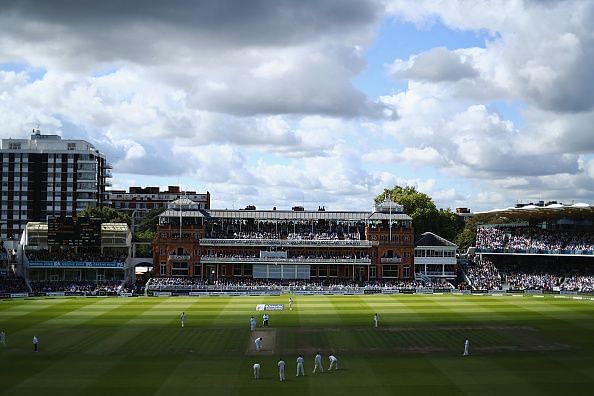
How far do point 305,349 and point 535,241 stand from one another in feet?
176

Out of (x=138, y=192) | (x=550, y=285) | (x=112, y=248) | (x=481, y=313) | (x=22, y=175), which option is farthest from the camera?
(x=138, y=192)

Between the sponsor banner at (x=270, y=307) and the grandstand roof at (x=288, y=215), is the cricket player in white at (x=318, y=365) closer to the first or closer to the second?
the sponsor banner at (x=270, y=307)

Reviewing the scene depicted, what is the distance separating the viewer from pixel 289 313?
55.1m

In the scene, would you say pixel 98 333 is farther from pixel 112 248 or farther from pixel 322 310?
pixel 112 248

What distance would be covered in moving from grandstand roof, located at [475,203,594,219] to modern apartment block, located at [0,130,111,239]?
248ft

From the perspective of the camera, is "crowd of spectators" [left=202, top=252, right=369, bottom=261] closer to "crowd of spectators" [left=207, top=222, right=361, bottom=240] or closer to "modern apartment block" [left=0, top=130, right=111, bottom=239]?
"crowd of spectators" [left=207, top=222, right=361, bottom=240]

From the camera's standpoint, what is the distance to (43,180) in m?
126

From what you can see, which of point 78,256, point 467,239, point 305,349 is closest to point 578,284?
point 467,239

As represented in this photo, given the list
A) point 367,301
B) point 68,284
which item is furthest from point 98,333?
point 68,284

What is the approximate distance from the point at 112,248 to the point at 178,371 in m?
54.7

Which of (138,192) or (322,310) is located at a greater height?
(138,192)

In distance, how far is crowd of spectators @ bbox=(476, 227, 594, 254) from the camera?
78.4m


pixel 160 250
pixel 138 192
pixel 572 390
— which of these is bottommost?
pixel 572 390

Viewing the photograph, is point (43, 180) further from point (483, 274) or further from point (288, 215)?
point (483, 274)
